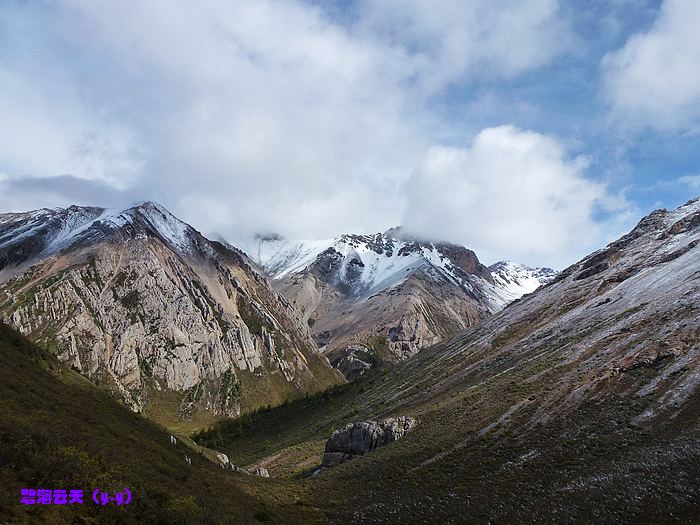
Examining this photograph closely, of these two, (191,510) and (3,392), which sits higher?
(3,392)

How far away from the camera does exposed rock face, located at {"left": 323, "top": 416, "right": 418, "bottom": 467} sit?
73188 mm

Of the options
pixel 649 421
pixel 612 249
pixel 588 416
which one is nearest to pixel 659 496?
pixel 649 421

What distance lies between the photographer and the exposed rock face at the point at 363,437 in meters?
73.2

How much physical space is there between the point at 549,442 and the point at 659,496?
49.9 ft

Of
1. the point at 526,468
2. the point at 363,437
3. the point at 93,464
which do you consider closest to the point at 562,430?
the point at 526,468

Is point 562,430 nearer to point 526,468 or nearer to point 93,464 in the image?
point 526,468

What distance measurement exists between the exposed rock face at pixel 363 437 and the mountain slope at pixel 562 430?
11.4ft

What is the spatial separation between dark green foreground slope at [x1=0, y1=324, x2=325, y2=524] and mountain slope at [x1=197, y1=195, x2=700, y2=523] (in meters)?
12.9

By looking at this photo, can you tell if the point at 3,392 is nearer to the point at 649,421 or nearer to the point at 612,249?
the point at 649,421

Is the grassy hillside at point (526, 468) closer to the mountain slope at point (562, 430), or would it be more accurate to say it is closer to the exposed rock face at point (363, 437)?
the mountain slope at point (562, 430)

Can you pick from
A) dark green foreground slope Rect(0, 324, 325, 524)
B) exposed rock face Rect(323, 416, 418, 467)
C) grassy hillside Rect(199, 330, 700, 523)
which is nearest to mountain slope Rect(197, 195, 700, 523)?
grassy hillside Rect(199, 330, 700, 523)

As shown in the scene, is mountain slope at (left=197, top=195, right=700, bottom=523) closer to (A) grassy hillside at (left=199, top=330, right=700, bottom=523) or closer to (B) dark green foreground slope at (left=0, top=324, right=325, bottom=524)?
(A) grassy hillside at (left=199, top=330, right=700, bottom=523)

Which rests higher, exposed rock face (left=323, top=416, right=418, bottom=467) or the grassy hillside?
exposed rock face (left=323, top=416, right=418, bottom=467)

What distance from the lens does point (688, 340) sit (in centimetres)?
6806
